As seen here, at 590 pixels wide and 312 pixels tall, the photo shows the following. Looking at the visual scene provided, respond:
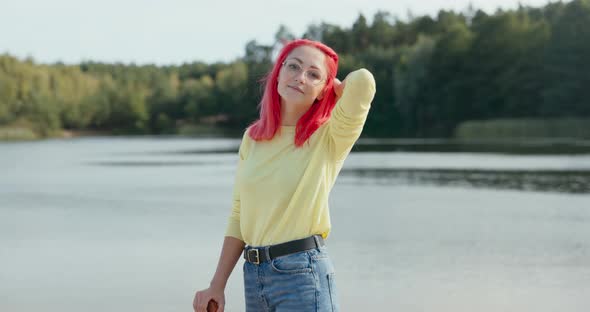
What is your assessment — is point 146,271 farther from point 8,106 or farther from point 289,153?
point 8,106

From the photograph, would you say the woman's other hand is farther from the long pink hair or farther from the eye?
the eye

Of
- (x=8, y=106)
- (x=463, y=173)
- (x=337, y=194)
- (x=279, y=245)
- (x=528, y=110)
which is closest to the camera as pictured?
(x=279, y=245)

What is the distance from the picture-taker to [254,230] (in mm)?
2246

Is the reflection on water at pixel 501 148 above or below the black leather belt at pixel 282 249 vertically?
below

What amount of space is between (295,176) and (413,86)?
74358 mm

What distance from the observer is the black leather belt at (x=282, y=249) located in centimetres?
218

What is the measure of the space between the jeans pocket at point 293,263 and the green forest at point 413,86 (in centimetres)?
3977

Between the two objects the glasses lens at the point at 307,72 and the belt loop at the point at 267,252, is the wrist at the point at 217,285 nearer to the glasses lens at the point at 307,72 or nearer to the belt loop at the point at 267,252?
the belt loop at the point at 267,252

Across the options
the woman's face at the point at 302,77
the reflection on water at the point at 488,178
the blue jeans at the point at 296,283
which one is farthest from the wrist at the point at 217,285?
the reflection on water at the point at 488,178

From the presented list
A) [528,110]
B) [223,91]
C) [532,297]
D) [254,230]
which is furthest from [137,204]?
[223,91]

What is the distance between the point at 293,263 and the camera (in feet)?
7.11

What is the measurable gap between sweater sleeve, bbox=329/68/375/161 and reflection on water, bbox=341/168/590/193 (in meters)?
14.4

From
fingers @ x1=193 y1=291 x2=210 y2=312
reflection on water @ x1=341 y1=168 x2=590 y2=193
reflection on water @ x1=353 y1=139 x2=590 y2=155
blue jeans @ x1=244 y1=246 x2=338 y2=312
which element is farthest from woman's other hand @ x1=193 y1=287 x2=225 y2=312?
reflection on water @ x1=353 y1=139 x2=590 y2=155

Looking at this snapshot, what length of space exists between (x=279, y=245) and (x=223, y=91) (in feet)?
396
